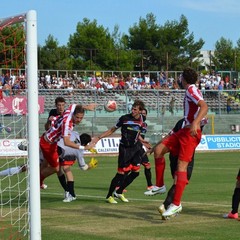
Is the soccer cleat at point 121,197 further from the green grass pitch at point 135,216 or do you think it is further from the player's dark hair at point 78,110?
the player's dark hair at point 78,110

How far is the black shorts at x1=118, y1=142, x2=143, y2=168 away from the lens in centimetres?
1536

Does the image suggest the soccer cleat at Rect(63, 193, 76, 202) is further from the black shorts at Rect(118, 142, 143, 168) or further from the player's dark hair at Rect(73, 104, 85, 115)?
the player's dark hair at Rect(73, 104, 85, 115)

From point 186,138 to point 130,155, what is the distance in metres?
3.93

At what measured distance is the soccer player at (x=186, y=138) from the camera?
11.5 metres

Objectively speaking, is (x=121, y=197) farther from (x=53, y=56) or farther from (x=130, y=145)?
(x=53, y=56)

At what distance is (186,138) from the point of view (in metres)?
11.7

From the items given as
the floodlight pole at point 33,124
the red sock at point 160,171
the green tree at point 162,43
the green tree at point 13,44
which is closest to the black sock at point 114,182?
the red sock at point 160,171

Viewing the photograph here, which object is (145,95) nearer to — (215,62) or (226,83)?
(226,83)

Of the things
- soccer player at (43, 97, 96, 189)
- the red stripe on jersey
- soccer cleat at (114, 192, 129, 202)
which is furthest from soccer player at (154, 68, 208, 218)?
soccer player at (43, 97, 96, 189)

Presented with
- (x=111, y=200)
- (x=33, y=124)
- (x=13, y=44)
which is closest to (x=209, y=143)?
(x=111, y=200)

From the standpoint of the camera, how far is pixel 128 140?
51.1 feet

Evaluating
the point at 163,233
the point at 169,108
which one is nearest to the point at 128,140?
the point at 163,233

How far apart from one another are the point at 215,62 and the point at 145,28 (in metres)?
12.3

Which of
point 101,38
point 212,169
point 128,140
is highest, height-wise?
point 101,38
